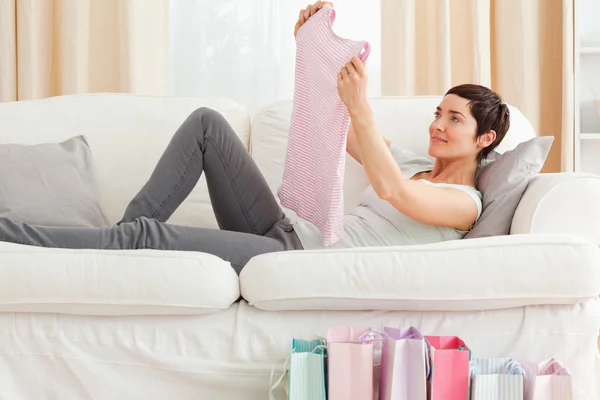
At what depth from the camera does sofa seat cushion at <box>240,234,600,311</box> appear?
161 cm

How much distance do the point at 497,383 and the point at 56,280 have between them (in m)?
1.01

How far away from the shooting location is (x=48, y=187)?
2.27m

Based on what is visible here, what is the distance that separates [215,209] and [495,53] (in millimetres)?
1822

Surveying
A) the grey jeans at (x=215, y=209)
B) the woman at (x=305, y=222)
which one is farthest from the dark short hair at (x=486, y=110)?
the grey jeans at (x=215, y=209)

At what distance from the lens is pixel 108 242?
71.4 inches

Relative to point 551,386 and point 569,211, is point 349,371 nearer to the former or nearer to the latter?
point 551,386

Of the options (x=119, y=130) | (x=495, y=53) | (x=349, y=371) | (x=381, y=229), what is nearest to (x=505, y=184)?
(x=381, y=229)

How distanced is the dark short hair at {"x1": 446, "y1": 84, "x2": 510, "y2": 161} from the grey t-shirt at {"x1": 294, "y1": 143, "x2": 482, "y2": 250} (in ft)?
0.71

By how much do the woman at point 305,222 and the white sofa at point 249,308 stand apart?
160mm

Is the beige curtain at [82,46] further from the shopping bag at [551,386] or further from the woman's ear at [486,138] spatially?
the shopping bag at [551,386]

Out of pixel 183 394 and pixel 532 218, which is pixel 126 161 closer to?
pixel 183 394

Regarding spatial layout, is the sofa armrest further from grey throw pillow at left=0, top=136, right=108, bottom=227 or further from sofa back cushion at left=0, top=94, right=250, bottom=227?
grey throw pillow at left=0, top=136, right=108, bottom=227

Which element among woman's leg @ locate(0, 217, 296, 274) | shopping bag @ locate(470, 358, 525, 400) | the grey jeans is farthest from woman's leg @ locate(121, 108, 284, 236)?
shopping bag @ locate(470, 358, 525, 400)

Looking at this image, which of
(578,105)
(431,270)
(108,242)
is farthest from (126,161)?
(578,105)
